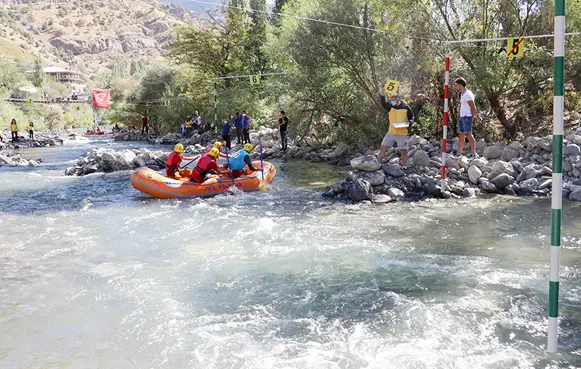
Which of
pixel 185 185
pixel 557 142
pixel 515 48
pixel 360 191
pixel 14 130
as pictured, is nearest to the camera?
pixel 557 142

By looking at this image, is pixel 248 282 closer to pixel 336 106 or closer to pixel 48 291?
pixel 48 291

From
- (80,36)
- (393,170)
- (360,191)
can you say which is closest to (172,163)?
(360,191)

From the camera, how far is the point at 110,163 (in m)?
15.9

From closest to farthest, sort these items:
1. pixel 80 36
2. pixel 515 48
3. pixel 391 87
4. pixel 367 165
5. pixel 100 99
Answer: pixel 515 48 < pixel 391 87 < pixel 367 165 < pixel 100 99 < pixel 80 36

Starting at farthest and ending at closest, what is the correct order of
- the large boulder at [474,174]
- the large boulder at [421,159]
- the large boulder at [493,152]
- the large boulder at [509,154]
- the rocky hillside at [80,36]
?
the rocky hillside at [80,36] < the large boulder at [493,152] < the large boulder at [421,159] < the large boulder at [509,154] < the large boulder at [474,174]

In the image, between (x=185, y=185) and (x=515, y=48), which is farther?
(x=185, y=185)

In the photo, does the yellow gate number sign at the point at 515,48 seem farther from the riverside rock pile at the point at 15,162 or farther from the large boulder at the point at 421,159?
the riverside rock pile at the point at 15,162

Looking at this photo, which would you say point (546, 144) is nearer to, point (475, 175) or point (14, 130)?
point (475, 175)

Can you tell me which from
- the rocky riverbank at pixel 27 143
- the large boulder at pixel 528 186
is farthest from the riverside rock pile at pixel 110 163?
the rocky riverbank at pixel 27 143

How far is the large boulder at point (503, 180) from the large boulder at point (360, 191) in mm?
2653

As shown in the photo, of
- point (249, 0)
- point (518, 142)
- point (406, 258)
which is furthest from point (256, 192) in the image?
point (249, 0)

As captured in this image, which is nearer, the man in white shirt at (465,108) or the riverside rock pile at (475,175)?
the man in white shirt at (465,108)

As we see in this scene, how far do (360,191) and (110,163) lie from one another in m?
9.78

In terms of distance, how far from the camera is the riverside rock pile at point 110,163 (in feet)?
50.9
